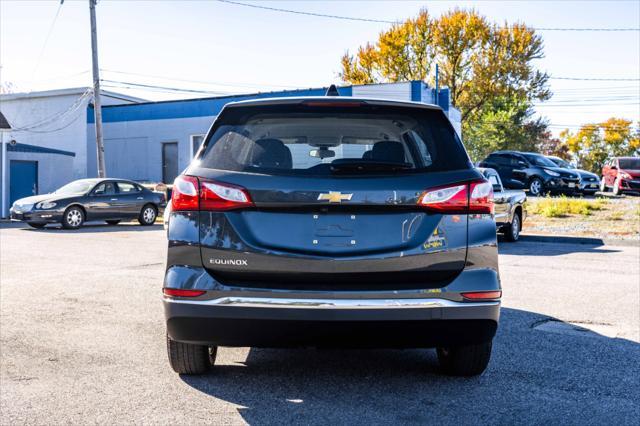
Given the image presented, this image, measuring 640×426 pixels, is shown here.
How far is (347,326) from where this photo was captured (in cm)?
373

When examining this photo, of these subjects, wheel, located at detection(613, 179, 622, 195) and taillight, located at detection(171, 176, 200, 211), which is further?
wheel, located at detection(613, 179, 622, 195)

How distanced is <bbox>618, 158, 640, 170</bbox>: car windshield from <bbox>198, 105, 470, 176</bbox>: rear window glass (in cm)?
2795

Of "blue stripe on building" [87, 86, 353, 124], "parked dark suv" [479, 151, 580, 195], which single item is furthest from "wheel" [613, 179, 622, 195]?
"blue stripe on building" [87, 86, 353, 124]

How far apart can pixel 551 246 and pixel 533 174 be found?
14.9 m

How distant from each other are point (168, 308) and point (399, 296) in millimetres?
1317

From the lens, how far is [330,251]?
3.73 meters

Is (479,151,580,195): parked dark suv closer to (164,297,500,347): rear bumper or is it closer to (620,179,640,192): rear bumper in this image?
(620,179,640,192): rear bumper

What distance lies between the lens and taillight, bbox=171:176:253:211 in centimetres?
382

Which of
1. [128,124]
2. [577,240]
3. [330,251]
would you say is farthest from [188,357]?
[128,124]

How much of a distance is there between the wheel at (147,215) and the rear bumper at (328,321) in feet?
61.9

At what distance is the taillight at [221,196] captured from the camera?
3.82 m

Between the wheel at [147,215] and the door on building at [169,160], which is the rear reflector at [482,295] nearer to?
the wheel at [147,215]

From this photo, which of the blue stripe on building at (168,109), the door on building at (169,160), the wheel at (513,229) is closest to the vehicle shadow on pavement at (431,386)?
the wheel at (513,229)

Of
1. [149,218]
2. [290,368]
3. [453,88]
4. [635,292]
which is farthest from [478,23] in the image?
[290,368]
